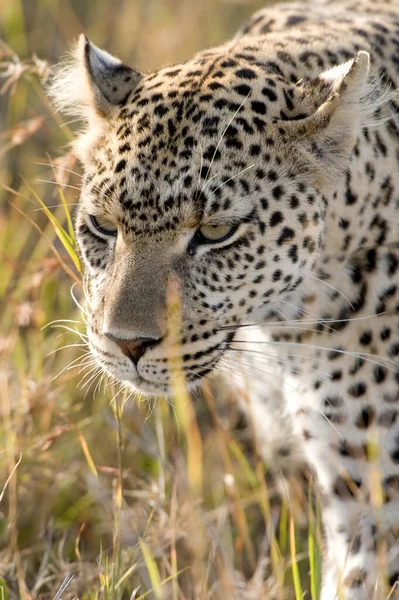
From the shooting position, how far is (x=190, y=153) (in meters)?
3.36

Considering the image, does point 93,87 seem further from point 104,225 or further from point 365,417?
point 365,417

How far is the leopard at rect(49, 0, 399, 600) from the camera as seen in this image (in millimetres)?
3361

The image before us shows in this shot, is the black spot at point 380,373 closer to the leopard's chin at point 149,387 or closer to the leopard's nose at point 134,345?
the leopard's chin at point 149,387

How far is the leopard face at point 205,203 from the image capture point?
3338mm

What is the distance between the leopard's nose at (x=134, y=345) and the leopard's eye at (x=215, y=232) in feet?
1.42

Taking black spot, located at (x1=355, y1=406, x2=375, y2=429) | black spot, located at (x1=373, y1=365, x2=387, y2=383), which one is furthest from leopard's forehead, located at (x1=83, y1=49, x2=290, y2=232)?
black spot, located at (x1=355, y1=406, x2=375, y2=429)

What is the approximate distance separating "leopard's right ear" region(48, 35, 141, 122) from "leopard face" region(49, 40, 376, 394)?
0.14 metres

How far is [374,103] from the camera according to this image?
3516 millimetres

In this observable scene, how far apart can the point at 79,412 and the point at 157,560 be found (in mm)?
1226

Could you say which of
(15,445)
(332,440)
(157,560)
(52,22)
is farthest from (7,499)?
(52,22)

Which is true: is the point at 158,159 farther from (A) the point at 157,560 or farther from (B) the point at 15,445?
(A) the point at 157,560

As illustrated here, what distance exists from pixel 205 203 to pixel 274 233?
1.02ft

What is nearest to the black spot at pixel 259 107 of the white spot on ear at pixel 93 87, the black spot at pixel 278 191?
the black spot at pixel 278 191

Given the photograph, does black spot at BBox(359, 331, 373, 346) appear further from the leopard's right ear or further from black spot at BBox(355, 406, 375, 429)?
the leopard's right ear
